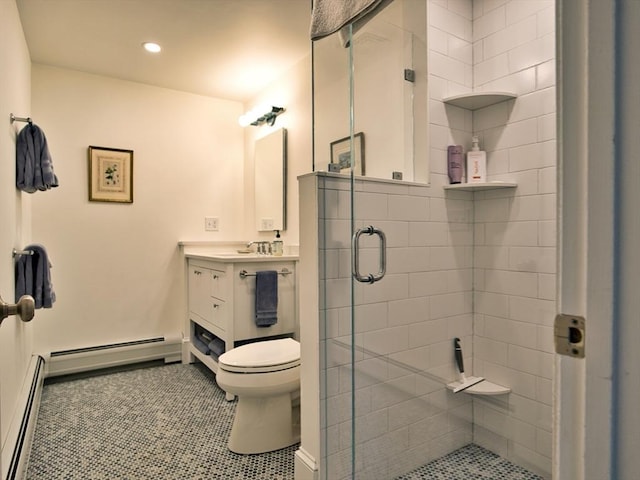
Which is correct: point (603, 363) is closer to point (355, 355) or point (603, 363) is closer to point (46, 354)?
point (355, 355)

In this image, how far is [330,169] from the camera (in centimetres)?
155

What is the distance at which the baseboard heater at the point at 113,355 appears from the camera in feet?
9.70

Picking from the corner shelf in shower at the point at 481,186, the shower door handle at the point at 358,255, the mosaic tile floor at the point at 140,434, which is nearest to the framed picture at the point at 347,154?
the shower door handle at the point at 358,255

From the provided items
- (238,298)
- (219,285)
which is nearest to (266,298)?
(238,298)

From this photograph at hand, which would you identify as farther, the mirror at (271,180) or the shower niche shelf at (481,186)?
the mirror at (271,180)

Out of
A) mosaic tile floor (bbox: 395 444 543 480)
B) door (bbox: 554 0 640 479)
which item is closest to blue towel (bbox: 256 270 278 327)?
mosaic tile floor (bbox: 395 444 543 480)

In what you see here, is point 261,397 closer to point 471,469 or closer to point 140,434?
point 140,434

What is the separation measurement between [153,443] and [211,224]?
6.55 ft

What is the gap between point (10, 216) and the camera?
77.0 inches

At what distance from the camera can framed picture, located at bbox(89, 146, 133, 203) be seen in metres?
3.15

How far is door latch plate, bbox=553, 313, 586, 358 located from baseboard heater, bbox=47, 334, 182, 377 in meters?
3.31

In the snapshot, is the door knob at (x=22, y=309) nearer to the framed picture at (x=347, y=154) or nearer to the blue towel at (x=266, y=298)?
the framed picture at (x=347, y=154)

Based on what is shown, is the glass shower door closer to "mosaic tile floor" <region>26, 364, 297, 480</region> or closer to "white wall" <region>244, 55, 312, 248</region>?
"mosaic tile floor" <region>26, 364, 297, 480</region>

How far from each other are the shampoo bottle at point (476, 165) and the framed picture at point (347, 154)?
24.7 inches
